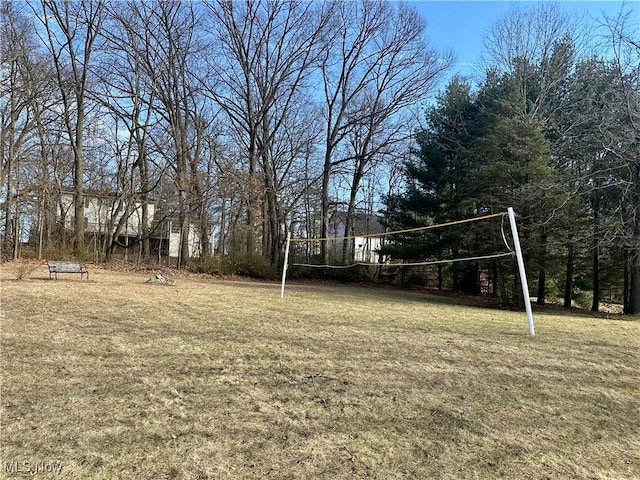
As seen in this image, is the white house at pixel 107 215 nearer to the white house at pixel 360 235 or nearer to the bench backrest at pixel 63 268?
the white house at pixel 360 235

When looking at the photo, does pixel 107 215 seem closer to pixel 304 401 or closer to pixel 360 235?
pixel 360 235

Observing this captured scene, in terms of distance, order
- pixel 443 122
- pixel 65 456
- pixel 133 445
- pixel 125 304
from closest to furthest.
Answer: pixel 65 456
pixel 133 445
pixel 125 304
pixel 443 122

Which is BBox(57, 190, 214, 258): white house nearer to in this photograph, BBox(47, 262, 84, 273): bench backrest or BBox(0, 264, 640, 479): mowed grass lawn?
BBox(47, 262, 84, 273): bench backrest

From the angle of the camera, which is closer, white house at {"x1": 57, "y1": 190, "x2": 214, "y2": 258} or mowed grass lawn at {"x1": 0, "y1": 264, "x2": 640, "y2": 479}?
mowed grass lawn at {"x1": 0, "y1": 264, "x2": 640, "y2": 479}

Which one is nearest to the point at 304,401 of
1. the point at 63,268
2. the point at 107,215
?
the point at 63,268

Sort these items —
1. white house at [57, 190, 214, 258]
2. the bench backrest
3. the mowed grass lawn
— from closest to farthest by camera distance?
1. the mowed grass lawn
2. the bench backrest
3. white house at [57, 190, 214, 258]

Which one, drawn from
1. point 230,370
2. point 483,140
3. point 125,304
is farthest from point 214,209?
point 230,370

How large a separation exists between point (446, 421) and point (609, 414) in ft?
4.72

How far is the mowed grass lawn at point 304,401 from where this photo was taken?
246 cm

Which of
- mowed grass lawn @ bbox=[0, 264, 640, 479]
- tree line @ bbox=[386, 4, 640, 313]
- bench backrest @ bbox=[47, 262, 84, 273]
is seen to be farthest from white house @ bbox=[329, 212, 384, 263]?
mowed grass lawn @ bbox=[0, 264, 640, 479]

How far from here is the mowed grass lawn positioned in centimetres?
246

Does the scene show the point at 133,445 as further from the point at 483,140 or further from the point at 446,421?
the point at 483,140

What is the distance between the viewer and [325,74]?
23.4 metres

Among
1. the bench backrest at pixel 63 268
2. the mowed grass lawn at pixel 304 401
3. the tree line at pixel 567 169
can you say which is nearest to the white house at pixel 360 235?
the tree line at pixel 567 169
